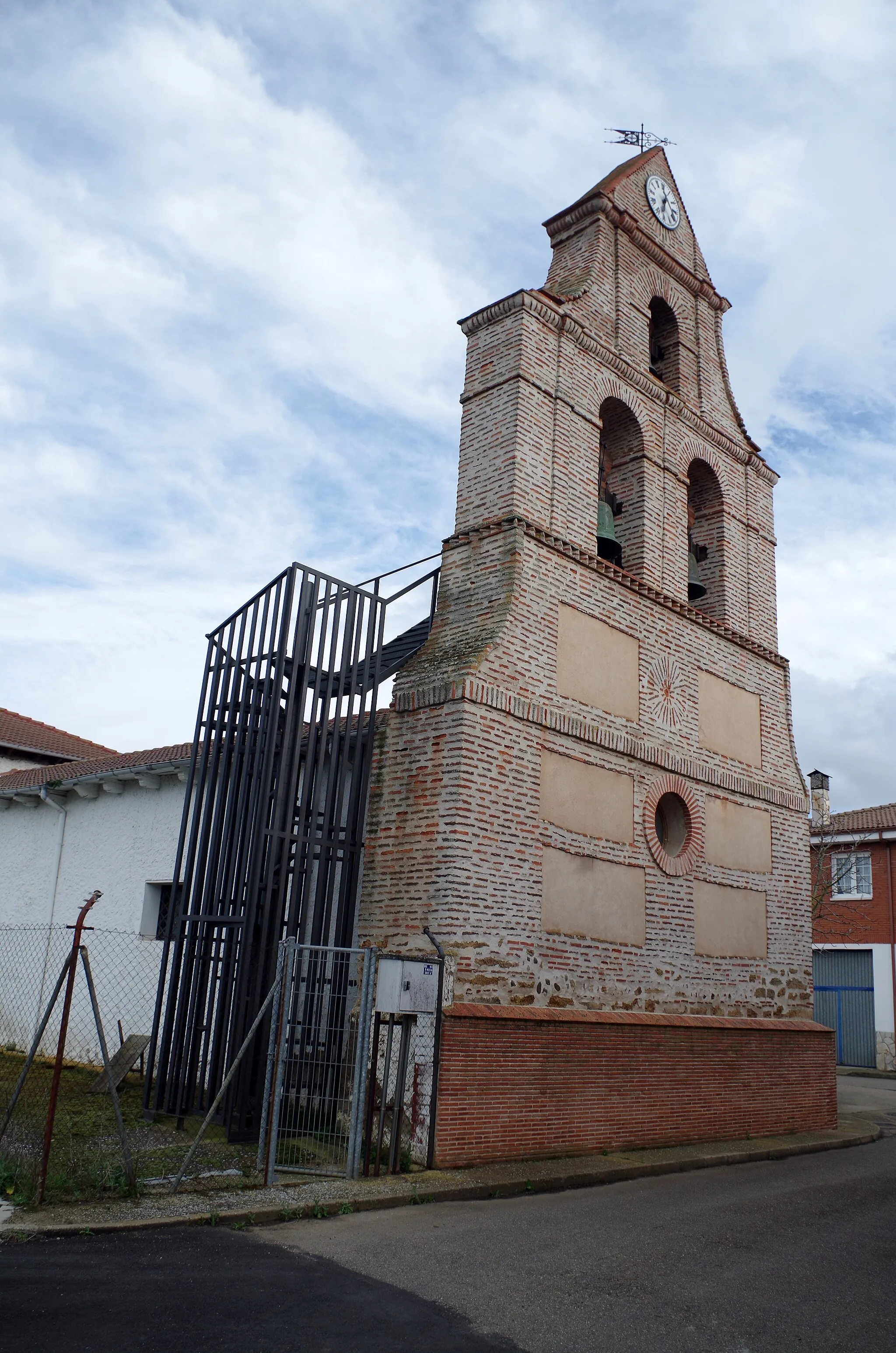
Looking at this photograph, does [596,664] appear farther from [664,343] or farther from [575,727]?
[664,343]

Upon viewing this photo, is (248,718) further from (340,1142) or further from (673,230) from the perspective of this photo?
(673,230)

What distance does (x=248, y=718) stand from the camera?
35.0 feet

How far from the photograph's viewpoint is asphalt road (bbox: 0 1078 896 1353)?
4754mm

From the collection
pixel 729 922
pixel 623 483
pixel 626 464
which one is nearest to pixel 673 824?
pixel 729 922

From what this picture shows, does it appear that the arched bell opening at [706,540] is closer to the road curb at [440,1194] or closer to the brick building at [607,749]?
the brick building at [607,749]

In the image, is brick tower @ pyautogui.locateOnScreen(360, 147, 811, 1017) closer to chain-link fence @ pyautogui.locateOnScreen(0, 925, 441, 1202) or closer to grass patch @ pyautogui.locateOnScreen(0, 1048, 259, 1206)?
chain-link fence @ pyautogui.locateOnScreen(0, 925, 441, 1202)

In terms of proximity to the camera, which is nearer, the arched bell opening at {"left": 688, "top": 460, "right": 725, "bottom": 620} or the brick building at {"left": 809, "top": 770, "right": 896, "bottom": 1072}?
the arched bell opening at {"left": 688, "top": 460, "right": 725, "bottom": 620}

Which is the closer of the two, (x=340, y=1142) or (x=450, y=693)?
(x=340, y=1142)

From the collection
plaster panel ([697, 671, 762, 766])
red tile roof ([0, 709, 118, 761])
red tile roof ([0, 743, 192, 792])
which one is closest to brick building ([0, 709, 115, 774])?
red tile roof ([0, 709, 118, 761])

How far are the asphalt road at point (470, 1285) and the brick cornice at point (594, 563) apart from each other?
20.6 feet

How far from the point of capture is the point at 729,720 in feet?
44.3

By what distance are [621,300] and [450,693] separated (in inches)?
258

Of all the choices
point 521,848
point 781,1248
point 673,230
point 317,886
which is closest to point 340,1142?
point 317,886

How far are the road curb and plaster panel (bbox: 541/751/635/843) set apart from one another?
318 centimetres
